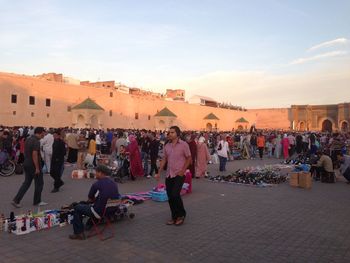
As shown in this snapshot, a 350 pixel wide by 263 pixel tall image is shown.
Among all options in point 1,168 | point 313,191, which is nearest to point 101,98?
point 1,168

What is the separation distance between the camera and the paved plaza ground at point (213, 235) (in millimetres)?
4625

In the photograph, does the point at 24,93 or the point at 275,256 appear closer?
the point at 275,256

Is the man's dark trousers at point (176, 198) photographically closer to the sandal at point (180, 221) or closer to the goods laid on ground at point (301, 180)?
the sandal at point (180, 221)

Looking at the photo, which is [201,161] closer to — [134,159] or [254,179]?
[254,179]

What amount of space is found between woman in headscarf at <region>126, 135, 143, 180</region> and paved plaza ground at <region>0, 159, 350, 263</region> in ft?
9.69

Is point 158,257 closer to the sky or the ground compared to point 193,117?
closer to the ground

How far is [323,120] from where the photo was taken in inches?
2894

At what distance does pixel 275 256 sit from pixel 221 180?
7.03m

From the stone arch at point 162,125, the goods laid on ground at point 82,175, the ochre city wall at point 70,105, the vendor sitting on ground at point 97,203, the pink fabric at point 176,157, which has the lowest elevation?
the goods laid on ground at point 82,175

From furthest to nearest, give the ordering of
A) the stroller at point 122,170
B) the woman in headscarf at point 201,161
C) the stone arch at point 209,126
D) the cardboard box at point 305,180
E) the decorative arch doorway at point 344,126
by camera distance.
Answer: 1. the decorative arch doorway at point 344,126
2. the stone arch at point 209,126
3. the woman in headscarf at point 201,161
4. the stroller at point 122,170
5. the cardboard box at point 305,180

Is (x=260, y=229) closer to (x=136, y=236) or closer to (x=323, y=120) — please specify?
(x=136, y=236)

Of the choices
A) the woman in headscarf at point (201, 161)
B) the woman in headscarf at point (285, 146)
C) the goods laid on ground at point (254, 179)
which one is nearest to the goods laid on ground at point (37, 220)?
the goods laid on ground at point (254, 179)

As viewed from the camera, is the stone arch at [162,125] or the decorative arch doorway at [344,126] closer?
the stone arch at [162,125]

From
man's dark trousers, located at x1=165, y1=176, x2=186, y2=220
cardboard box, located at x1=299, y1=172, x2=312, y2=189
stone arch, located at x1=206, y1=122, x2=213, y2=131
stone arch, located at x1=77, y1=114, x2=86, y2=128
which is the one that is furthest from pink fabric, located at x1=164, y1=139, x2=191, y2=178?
stone arch, located at x1=206, y1=122, x2=213, y2=131
